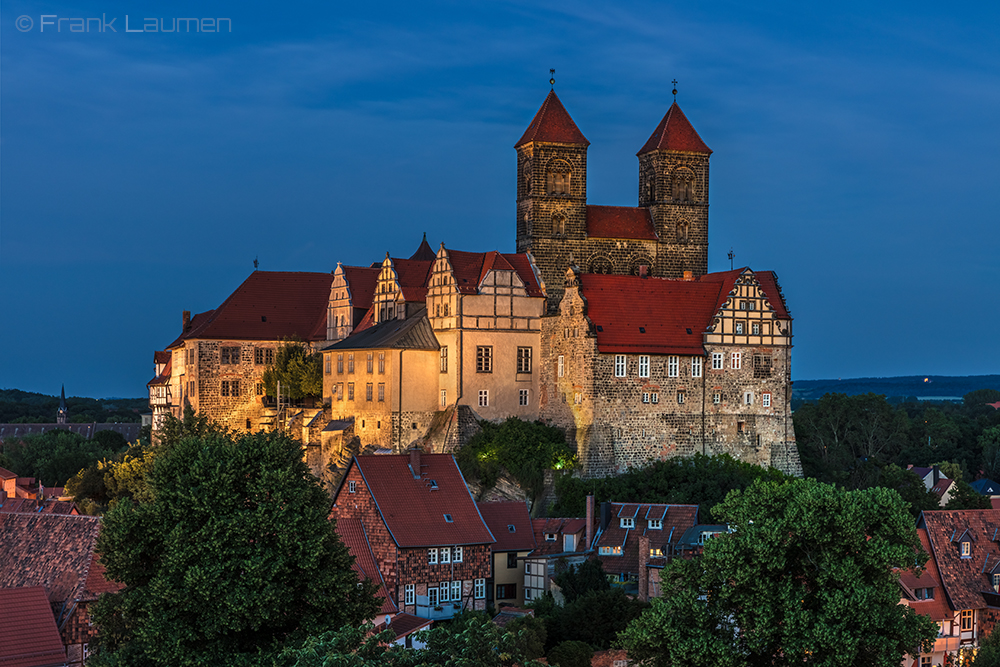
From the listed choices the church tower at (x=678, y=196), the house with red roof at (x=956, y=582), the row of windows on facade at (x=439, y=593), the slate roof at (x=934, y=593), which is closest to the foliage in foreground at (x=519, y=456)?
the row of windows on facade at (x=439, y=593)

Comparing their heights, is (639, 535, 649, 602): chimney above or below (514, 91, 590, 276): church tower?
below

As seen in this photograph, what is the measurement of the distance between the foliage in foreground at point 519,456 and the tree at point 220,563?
27402mm

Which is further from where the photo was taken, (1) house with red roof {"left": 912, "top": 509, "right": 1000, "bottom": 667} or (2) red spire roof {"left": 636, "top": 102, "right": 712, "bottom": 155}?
(2) red spire roof {"left": 636, "top": 102, "right": 712, "bottom": 155}

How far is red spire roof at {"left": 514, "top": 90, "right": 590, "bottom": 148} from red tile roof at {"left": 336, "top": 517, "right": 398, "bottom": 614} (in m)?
27.2

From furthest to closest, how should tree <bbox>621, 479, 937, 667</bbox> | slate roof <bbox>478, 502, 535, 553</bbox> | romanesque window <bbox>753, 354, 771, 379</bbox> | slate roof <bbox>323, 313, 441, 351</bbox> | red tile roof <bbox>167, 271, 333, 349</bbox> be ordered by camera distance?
red tile roof <bbox>167, 271, 333, 349</bbox> → romanesque window <bbox>753, 354, 771, 379</bbox> → slate roof <bbox>323, 313, 441, 351</bbox> → slate roof <bbox>478, 502, 535, 553</bbox> → tree <bbox>621, 479, 937, 667</bbox>

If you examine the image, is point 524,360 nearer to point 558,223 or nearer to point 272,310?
→ point 558,223

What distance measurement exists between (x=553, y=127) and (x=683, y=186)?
8.20m

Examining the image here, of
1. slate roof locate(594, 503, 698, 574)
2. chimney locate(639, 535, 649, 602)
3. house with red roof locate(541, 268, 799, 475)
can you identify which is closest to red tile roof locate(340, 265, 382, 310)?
house with red roof locate(541, 268, 799, 475)

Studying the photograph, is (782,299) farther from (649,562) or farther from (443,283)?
(649,562)

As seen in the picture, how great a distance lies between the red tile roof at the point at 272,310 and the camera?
77.5 m

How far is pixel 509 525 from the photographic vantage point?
5625 centimetres

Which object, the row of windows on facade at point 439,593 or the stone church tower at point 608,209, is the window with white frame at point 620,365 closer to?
the stone church tower at point 608,209

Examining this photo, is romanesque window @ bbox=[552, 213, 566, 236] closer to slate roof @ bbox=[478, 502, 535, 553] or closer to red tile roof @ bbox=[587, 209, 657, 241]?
red tile roof @ bbox=[587, 209, 657, 241]

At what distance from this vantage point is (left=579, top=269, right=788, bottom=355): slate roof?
62.4 meters
